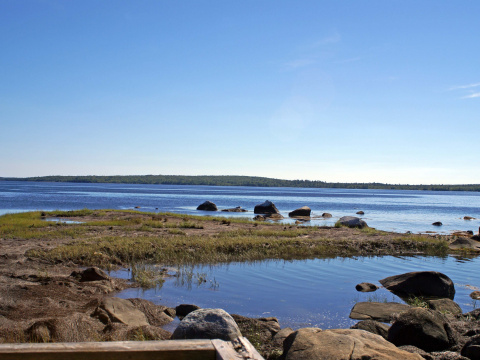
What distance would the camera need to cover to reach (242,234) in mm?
28750

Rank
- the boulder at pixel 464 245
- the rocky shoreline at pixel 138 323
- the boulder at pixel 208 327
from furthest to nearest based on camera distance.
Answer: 1. the boulder at pixel 464 245
2. the boulder at pixel 208 327
3. the rocky shoreline at pixel 138 323

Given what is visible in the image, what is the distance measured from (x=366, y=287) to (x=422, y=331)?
22.1 ft

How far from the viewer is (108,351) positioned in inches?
148

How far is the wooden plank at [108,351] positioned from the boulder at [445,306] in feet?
39.2

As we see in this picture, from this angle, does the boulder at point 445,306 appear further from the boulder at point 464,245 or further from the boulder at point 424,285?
the boulder at point 464,245

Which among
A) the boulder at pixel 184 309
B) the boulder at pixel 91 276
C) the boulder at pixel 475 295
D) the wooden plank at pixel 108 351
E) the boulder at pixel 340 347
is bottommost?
the boulder at pixel 475 295

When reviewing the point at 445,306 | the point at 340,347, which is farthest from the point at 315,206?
the point at 340,347

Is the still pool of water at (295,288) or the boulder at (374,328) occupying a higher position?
the boulder at (374,328)

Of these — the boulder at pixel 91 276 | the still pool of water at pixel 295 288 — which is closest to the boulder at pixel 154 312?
the still pool of water at pixel 295 288

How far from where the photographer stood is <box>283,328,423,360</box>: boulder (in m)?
6.77

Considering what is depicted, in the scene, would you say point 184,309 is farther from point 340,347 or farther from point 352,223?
point 352,223

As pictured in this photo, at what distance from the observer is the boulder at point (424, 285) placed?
15.8 metres

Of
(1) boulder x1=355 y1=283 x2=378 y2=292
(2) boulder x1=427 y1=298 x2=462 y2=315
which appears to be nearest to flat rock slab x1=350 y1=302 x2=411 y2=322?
(2) boulder x1=427 y1=298 x2=462 y2=315

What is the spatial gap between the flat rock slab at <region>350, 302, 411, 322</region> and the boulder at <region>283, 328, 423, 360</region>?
4.99 metres
